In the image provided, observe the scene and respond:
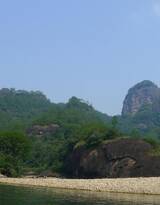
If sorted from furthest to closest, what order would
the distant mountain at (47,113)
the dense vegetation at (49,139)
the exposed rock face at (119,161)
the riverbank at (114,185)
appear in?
the distant mountain at (47,113)
the dense vegetation at (49,139)
the exposed rock face at (119,161)
the riverbank at (114,185)

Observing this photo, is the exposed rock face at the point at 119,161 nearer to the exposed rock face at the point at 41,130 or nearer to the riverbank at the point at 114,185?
the riverbank at the point at 114,185

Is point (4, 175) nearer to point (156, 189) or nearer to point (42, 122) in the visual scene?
point (156, 189)

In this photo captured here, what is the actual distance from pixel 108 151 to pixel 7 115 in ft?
337

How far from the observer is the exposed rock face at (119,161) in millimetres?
Answer: 73125

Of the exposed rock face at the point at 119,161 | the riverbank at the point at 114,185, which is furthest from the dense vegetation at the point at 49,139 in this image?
the riverbank at the point at 114,185

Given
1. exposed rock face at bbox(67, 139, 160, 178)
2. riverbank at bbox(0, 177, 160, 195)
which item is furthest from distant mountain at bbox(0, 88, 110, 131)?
riverbank at bbox(0, 177, 160, 195)

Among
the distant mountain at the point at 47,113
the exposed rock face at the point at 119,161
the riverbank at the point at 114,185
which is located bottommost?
the riverbank at the point at 114,185

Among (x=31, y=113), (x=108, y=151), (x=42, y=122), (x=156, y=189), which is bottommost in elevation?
(x=156, y=189)

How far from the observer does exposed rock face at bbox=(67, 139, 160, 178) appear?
7312cm

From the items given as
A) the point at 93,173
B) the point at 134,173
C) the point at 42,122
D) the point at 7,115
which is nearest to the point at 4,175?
the point at 93,173

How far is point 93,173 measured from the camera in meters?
79.5

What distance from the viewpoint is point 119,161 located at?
7600cm

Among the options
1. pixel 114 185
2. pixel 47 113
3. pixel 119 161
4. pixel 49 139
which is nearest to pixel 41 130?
pixel 49 139

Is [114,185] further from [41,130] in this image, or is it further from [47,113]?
[47,113]
